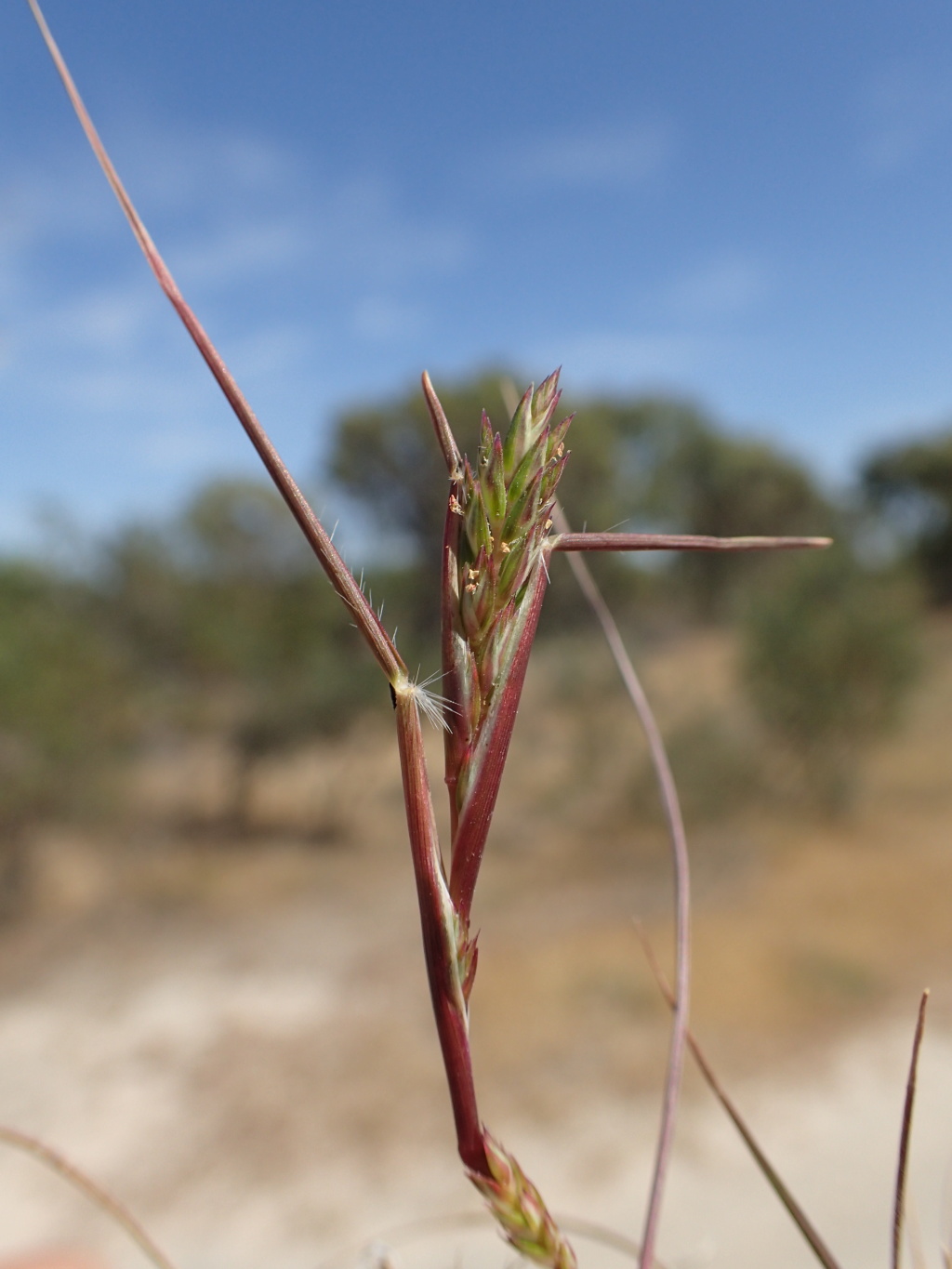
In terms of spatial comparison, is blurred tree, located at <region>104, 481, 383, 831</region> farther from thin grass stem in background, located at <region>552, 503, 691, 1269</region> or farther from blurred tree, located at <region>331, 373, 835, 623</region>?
thin grass stem in background, located at <region>552, 503, 691, 1269</region>

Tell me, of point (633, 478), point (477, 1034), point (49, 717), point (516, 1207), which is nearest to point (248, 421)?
Answer: point (516, 1207)

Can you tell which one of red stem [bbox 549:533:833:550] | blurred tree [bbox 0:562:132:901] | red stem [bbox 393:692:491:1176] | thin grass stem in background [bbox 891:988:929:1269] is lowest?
thin grass stem in background [bbox 891:988:929:1269]

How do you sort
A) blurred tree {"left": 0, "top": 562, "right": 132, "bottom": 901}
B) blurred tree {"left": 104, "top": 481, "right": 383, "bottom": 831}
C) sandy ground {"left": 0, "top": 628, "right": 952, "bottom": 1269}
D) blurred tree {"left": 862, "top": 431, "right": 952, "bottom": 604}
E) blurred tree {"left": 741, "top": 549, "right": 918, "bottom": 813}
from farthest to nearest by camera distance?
blurred tree {"left": 862, "top": 431, "right": 952, "bottom": 604} < blurred tree {"left": 104, "top": 481, "right": 383, "bottom": 831} < blurred tree {"left": 741, "top": 549, "right": 918, "bottom": 813} < blurred tree {"left": 0, "top": 562, "right": 132, "bottom": 901} < sandy ground {"left": 0, "top": 628, "right": 952, "bottom": 1269}

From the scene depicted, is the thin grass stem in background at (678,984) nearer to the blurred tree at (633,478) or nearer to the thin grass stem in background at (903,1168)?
the thin grass stem in background at (903,1168)

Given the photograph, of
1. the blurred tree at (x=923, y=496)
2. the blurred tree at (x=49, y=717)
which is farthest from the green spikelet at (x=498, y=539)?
the blurred tree at (x=923, y=496)

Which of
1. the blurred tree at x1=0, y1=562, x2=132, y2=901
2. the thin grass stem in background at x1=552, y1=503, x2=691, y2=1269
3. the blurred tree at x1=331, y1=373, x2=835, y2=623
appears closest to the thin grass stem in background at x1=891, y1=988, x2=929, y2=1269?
the thin grass stem in background at x1=552, y1=503, x2=691, y2=1269

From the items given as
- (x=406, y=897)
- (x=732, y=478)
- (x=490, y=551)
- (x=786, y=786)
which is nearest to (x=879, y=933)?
(x=786, y=786)

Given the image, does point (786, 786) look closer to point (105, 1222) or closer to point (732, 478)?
point (105, 1222)
